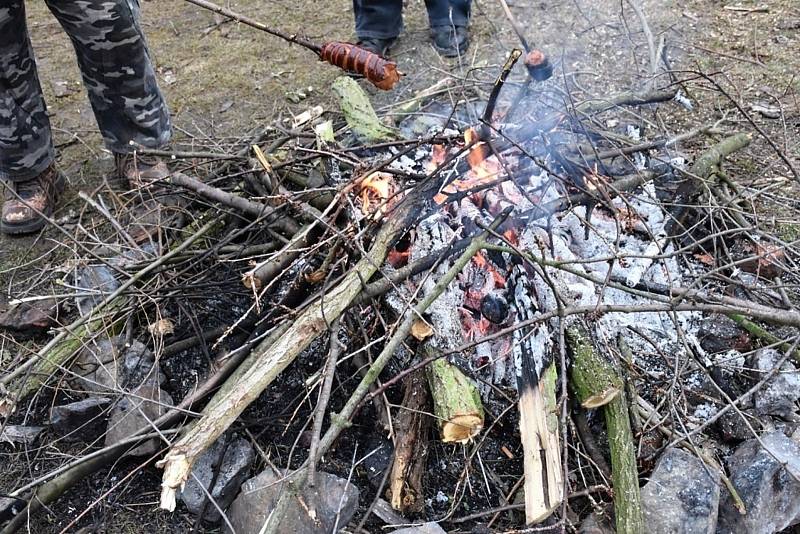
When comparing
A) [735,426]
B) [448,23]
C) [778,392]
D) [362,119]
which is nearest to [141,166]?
[362,119]

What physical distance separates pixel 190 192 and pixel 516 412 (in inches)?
67.0

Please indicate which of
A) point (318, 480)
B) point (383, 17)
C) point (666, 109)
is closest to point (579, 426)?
point (318, 480)

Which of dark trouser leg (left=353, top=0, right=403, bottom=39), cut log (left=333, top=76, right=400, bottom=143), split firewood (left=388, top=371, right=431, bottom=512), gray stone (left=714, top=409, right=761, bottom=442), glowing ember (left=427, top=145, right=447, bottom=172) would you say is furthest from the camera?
dark trouser leg (left=353, top=0, right=403, bottom=39)

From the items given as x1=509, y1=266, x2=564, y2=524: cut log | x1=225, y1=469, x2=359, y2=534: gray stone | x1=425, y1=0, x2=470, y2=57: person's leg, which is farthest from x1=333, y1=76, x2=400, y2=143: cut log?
x1=425, y1=0, x2=470, y2=57: person's leg

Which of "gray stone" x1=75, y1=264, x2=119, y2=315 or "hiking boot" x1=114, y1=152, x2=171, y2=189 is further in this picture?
"hiking boot" x1=114, y1=152, x2=171, y2=189

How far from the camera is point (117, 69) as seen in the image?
3.20 meters

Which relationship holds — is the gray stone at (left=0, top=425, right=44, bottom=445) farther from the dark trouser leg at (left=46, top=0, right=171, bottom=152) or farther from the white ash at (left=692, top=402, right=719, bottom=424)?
the white ash at (left=692, top=402, right=719, bottom=424)

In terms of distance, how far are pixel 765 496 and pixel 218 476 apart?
1.77m

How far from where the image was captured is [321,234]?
257 cm

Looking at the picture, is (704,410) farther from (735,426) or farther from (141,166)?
→ (141,166)

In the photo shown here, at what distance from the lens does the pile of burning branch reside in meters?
2.05

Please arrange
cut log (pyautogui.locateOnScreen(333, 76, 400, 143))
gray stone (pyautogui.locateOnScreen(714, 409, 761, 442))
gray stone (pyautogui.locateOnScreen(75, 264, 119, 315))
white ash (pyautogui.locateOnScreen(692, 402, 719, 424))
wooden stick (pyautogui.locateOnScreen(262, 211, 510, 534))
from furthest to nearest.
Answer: cut log (pyautogui.locateOnScreen(333, 76, 400, 143)), gray stone (pyautogui.locateOnScreen(75, 264, 119, 315)), white ash (pyautogui.locateOnScreen(692, 402, 719, 424)), gray stone (pyautogui.locateOnScreen(714, 409, 761, 442)), wooden stick (pyautogui.locateOnScreen(262, 211, 510, 534))

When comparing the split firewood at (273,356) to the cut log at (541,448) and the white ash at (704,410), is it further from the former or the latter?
the white ash at (704,410)

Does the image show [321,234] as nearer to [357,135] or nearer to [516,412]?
[357,135]
